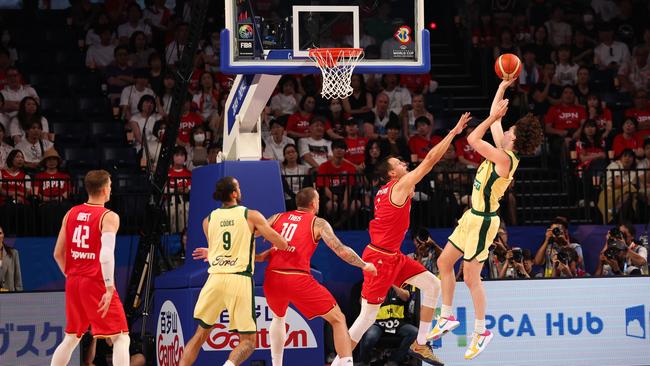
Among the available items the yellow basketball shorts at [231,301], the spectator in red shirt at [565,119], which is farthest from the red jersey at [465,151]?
the yellow basketball shorts at [231,301]

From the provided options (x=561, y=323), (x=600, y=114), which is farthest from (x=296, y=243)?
(x=600, y=114)

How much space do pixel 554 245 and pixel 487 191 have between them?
5004mm

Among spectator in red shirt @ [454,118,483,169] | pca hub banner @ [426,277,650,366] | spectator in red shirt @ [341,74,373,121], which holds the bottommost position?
pca hub banner @ [426,277,650,366]

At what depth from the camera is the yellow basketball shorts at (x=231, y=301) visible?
1205 centimetres

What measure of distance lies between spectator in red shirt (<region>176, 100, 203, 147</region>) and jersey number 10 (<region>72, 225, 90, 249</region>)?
657cm

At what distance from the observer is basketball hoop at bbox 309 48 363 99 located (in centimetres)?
1305

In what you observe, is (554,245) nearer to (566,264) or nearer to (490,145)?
(566,264)

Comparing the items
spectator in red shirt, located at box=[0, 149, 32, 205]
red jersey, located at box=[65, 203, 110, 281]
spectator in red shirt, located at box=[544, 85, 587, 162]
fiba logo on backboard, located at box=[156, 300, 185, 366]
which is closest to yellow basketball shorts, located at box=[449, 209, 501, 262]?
red jersey, located at box=[65, 203, 110, 281]

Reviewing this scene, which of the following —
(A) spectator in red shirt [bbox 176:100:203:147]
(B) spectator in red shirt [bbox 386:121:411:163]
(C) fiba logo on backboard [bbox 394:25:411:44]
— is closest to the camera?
(C) fiba logo on backboard [bbox 394:25:411:44]

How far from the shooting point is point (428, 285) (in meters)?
12.9

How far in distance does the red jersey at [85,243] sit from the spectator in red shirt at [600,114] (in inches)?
402

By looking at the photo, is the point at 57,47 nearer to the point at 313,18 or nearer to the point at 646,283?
the point at 313,18

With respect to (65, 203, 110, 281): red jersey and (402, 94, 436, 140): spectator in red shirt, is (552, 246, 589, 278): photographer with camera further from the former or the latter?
(65, 203, 110, 281): red jersey

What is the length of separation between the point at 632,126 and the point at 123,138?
786cm
